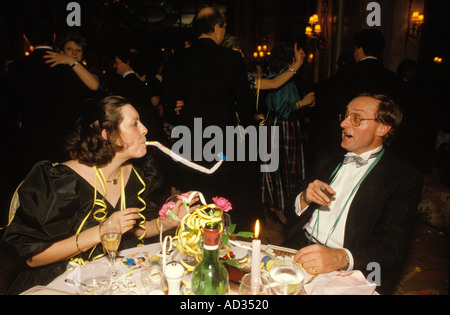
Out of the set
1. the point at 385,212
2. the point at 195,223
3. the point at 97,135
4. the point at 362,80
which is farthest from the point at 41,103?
the point at 362,80

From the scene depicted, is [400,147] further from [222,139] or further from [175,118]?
[175,118]

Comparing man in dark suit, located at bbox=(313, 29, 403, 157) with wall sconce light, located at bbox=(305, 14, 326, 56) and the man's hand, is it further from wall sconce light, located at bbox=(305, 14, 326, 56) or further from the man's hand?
wall sconce light, located at bbox=(305, 14, 326, 56)

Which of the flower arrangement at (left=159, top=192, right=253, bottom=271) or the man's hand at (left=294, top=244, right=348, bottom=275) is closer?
the flower arrangement at (left=159, top=192, right=253, bottom=271)

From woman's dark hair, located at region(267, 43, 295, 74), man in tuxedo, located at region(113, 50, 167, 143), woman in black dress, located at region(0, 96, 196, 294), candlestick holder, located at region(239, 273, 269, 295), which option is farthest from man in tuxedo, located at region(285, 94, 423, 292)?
man in tuxedo, located at region(113, 50, 167, 143)

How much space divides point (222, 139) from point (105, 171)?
124 centimetres

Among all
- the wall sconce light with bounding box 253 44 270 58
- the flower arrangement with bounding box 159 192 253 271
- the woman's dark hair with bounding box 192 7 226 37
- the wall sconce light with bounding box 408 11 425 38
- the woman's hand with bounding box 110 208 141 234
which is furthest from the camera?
the wall sconce light with bounding box 253 44 270 58

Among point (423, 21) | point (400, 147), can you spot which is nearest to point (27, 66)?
point (400, 147)

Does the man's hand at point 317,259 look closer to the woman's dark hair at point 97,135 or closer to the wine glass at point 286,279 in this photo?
the wine glass at point 286,279

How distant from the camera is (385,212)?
1.79 m

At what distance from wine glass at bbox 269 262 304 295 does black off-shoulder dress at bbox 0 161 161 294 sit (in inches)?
43.8

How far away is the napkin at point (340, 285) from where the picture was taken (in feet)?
4.24

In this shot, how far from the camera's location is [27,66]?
9.45 ft

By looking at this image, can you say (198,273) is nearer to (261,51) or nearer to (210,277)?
(210,277)

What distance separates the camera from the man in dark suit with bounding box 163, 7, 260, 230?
2.73 m
